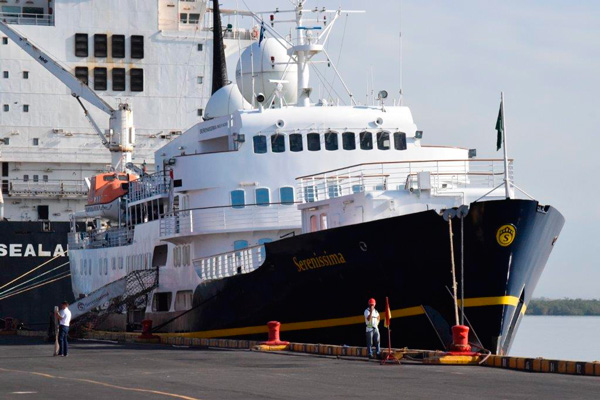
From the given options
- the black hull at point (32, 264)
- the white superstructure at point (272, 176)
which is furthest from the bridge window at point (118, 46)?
the white superstructure at point (272, 176)

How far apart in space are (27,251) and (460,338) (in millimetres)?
30977

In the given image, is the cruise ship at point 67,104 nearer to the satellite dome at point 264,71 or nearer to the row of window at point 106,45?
the row of window at point 106,45

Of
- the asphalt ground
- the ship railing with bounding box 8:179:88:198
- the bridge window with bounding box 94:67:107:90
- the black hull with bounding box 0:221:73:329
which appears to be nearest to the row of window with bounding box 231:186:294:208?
the asphalt ground

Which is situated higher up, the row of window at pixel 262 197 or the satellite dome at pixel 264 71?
the satellite dome at pixel 264 71

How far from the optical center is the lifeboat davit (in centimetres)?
4261

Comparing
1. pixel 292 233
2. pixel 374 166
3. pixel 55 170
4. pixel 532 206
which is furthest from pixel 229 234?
pixel 55 170

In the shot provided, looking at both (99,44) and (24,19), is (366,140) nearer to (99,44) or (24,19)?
(99,44)

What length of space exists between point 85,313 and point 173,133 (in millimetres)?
19320

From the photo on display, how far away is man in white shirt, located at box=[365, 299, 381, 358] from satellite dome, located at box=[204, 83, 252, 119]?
1455cm

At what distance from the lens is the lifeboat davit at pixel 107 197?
4261cm

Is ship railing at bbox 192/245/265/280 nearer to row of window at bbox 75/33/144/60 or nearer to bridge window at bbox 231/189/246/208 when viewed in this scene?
bridge window at bbox 231/189/246/208

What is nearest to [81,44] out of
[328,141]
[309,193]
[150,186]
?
[150,186]

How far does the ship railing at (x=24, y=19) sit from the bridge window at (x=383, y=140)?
2532cm

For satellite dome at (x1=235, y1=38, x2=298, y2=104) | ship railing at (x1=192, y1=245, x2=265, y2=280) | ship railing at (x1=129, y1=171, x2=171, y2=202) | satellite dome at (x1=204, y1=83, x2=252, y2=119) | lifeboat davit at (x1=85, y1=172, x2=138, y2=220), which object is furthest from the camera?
lifeboat davit at (x1=85, y1=172, x2=138, y2=220)
